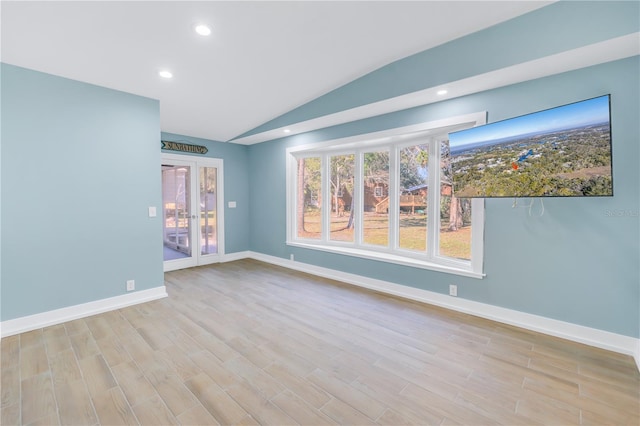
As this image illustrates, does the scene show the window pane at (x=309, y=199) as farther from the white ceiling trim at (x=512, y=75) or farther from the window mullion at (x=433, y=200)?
the window mullion at (x=433, y=200)

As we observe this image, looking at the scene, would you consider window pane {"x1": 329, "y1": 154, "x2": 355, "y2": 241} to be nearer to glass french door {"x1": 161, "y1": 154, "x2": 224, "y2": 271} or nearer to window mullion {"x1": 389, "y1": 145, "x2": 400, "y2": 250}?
window mullion {"x1": 389, "y1": 145, "x2": 400, "y2": 250}

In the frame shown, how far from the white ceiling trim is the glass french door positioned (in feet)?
8.64

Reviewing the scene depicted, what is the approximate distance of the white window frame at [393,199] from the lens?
321 centimetres

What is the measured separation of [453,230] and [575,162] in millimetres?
1511

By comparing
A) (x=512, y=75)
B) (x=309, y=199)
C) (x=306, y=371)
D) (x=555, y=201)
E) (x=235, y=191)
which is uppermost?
(x=512, y=75)

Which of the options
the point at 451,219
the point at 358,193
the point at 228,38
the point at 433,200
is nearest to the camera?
the point at 228,38

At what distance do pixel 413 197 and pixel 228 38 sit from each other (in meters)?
2.96

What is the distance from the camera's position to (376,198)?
4.46m

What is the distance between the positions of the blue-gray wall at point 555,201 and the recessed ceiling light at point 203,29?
1.81 meters

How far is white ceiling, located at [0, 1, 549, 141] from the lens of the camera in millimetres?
2297

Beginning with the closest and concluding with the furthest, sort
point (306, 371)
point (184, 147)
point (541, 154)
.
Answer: point (306, 371) < point (541, 154) < point (184, 147)

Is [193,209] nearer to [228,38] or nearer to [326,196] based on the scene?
[326,196]

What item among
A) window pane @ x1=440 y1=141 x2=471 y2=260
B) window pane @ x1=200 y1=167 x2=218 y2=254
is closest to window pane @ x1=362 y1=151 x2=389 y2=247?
window pane @ x1=440 y1=141 x2=471 y2=260

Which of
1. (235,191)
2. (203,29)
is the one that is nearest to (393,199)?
(203,29)
